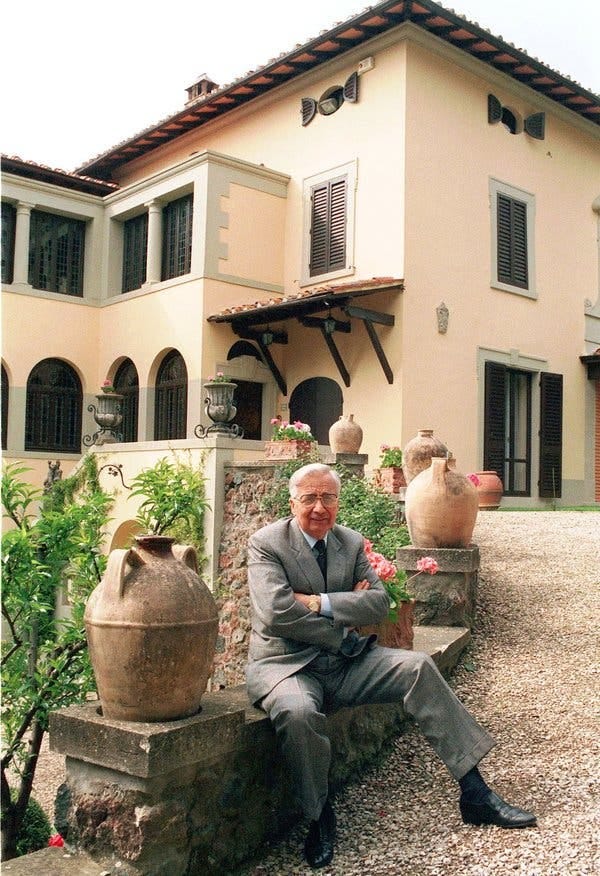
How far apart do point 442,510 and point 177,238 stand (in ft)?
36.5

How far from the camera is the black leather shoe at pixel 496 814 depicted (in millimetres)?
3461

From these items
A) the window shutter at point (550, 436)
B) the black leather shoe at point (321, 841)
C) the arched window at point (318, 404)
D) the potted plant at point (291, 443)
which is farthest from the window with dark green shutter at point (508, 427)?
the black leather shoe at point (321, 841)

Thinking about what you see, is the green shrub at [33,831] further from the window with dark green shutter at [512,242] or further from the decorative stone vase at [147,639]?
the window with dark green shutter at [512,242]

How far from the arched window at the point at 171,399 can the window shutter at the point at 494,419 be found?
511 centimetres

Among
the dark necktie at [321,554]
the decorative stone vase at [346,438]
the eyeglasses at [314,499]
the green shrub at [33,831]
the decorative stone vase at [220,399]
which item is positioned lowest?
the green shrub at [33,831]

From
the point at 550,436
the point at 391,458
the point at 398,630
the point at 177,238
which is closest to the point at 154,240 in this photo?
the point at 177,238

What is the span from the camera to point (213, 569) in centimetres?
1109

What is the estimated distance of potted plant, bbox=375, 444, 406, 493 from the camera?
408 inches

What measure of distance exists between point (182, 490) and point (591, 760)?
281 inches

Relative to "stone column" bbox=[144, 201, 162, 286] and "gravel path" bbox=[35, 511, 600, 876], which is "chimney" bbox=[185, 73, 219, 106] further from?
"gravel path" bbox=[35, 511, 600, 876]

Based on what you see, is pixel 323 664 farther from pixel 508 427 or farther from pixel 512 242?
pixel 512 242

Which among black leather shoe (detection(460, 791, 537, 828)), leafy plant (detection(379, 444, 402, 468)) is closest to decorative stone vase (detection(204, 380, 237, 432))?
leafy plant (detection(379, 444, 402, 468))

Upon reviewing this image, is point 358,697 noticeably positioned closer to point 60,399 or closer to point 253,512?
point 253,512

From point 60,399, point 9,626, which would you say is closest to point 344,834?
point 9,626
